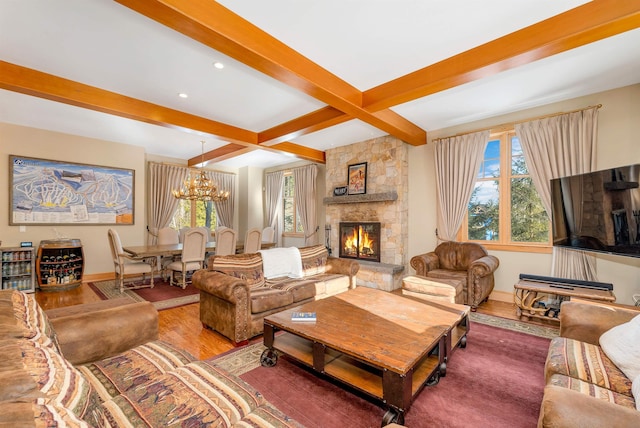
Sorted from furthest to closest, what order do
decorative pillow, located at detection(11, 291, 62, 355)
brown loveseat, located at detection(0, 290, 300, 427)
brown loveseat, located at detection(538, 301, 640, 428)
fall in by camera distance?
decorative pillow, located at detection(11, 291, 62, 355) → brown loveseat, located at detection(538, 301, 640, 428) → brown loveseat, located at detection(0, 290, 300, 427)

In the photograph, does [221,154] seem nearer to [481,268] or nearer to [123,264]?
[123,264]

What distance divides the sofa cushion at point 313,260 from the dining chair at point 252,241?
5.92 ft

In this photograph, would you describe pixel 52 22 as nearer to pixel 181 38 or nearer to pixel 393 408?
pixel 181 38

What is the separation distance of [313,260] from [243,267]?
1134 mm

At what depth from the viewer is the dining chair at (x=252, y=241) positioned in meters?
5.54

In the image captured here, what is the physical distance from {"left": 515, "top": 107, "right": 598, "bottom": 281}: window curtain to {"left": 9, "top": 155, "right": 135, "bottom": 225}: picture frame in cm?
703

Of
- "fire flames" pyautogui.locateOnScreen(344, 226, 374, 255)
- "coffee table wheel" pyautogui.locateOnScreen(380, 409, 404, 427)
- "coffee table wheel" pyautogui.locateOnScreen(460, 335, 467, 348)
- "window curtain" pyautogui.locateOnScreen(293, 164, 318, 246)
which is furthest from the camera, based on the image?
"window curtain" pyautogui.locateOnScreen(293, 164, 318, 246)

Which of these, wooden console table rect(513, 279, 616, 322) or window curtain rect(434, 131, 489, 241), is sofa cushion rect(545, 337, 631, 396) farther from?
window curtain rect(434, 131, 489, 241)

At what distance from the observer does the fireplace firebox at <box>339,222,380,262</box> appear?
5340 mm


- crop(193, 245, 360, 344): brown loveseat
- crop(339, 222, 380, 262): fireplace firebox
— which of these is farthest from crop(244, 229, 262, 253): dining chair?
crop(193, 245, 360, 344): brown loveseat

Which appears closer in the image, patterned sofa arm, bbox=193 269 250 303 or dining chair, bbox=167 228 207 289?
patterned sofa arm, bbox=193 269 250 303

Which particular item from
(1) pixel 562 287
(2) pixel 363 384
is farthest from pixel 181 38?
(1) pixel 562 287

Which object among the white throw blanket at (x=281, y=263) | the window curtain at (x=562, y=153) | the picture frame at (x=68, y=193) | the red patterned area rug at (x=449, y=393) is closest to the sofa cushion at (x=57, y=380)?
the red patterned area rug at (x=449, y=393)

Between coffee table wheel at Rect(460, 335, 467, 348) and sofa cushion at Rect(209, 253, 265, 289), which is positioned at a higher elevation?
sofa cushion at Rect(209, 253, 265, 289)
